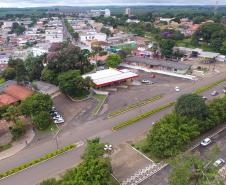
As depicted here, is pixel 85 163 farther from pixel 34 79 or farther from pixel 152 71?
pixel 152 71

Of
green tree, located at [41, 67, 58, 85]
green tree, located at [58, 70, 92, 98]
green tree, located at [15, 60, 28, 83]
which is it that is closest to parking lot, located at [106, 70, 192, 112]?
green tree, located at [58, 70, 92, 98]

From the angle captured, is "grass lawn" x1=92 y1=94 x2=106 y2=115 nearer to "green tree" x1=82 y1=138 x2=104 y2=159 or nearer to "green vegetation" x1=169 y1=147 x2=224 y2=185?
"green tree" x1=82 y1=138 x2=104 y2=159

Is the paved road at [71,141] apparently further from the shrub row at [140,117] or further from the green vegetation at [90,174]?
the green vegetation at [90,174]

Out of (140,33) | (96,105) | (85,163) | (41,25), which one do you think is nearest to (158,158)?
(85,163)

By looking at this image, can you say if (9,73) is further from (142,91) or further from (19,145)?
(142,91)

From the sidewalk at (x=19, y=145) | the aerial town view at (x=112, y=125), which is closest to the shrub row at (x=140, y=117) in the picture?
the aerial town view at (x=112, y=125)
